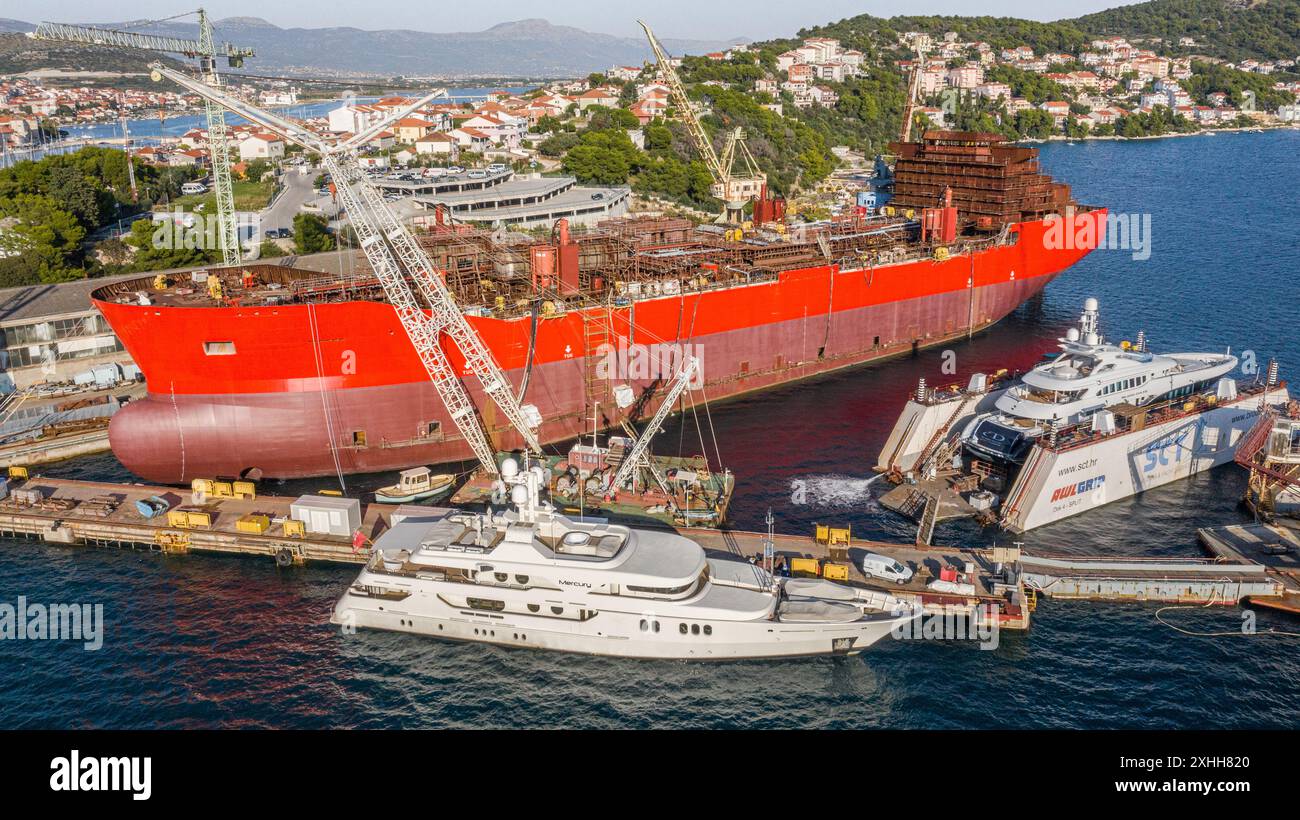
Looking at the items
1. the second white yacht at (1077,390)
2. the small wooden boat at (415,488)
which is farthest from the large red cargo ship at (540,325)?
the second white yacht at (1077,390)

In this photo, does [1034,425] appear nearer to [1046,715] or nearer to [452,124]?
[1046,715]

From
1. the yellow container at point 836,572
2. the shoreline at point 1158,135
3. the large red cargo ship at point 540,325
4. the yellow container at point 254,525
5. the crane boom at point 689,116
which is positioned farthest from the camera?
the shoreline at point 1158,135

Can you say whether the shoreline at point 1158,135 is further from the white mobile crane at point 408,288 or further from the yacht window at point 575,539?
the yacht window at point 575,539

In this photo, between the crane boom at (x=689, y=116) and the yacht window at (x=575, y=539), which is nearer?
the yacht window at (x=575, y=539)

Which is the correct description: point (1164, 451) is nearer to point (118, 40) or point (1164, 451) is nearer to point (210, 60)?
point (210, 60)

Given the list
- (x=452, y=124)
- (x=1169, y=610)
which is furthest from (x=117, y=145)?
(x=1169, y=610)

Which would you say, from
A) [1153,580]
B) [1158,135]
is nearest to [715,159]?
[1153,580]
